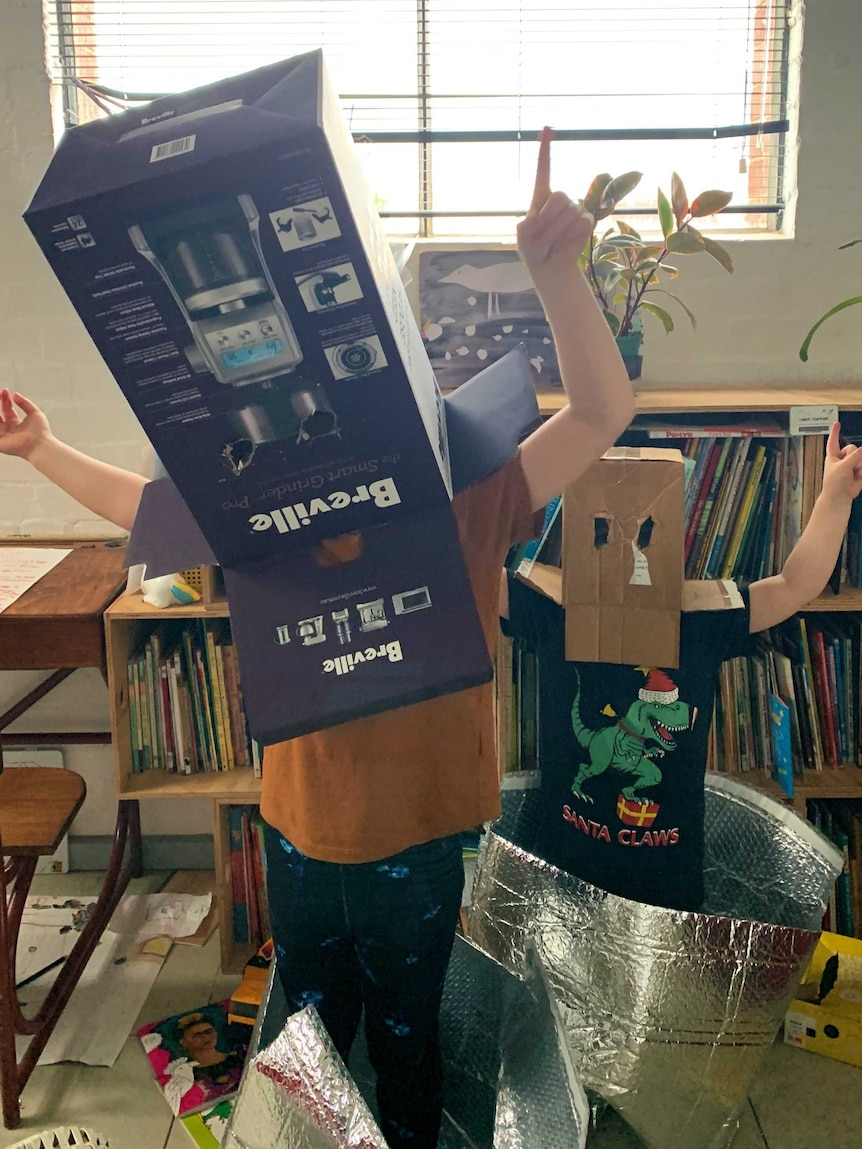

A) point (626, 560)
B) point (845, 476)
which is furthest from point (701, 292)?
point (626, 560)

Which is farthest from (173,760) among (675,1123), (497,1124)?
(675,1123)

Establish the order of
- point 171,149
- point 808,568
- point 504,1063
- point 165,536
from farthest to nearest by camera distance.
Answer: point 808,568
point 504,1063
point 165,536
point 171,149

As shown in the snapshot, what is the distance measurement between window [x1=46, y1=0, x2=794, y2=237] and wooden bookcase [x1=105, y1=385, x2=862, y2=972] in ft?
1.75

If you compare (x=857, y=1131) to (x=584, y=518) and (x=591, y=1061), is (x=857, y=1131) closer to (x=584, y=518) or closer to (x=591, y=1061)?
(x=591, y=1061)

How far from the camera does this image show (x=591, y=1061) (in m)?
1.26

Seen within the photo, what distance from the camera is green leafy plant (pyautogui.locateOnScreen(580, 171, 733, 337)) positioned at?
1526 mm

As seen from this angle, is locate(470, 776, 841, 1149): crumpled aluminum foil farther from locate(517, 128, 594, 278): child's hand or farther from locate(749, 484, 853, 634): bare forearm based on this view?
locate(517, 128, 594, 278): child's hand

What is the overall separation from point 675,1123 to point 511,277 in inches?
58.8

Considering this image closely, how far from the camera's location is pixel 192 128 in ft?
1.98

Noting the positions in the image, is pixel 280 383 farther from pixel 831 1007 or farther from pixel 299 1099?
pixel 831 1007

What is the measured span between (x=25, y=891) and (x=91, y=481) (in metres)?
0.84

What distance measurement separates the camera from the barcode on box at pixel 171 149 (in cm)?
59

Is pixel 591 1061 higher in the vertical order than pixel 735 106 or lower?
lower

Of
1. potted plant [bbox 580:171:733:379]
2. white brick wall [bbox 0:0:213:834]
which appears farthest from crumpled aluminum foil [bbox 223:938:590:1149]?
potted plant [bbox 580:171:733:379]
